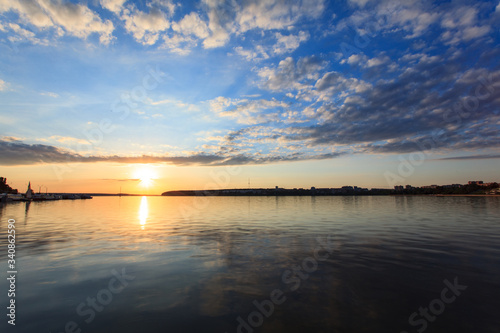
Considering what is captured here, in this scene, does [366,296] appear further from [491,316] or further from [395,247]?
[395,247]

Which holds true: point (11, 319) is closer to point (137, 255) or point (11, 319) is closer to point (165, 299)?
point (165, 299)

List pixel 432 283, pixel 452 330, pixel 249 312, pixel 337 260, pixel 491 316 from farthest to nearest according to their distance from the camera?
pixel 337 260, pixel 432 283, pixel 249 312, pixel 491 316, pixel 452 330

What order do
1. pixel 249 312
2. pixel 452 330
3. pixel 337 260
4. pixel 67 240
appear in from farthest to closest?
1. pixel 67 240
2. pixel 337 260
3. pixel 249 312
4. pixel 452 330

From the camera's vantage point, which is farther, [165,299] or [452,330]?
[165,299]

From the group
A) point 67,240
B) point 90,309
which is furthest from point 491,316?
point 67,240

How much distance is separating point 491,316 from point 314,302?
618 centimetres

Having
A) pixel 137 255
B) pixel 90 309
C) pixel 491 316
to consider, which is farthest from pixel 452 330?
pixel 137 255

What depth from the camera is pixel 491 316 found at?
8852mm

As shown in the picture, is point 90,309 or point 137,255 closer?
point 90,309

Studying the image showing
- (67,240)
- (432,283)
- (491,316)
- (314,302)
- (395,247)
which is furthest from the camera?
(67,240)

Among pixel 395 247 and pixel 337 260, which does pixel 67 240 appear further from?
pixel 395 247

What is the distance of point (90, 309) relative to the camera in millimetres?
9828

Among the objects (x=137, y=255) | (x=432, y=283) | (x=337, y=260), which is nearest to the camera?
(x=432, y=283)

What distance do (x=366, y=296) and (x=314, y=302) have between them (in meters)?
2.44
